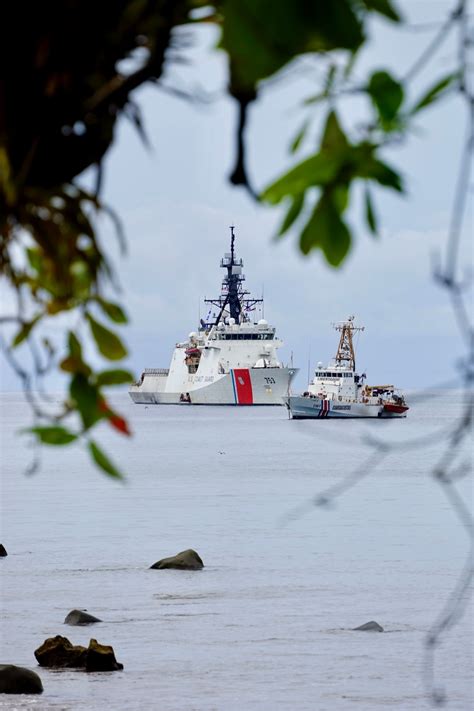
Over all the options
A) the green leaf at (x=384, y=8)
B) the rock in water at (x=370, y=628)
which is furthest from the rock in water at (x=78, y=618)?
the green leaf at (x=384, y=8)

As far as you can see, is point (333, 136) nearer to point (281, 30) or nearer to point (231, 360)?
point (281, 30)

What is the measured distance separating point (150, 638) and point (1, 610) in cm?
332

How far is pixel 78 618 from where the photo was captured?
60.1 ft

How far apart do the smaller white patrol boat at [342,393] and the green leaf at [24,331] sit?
76.1 meters

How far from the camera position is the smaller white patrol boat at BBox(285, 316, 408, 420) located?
263 feet

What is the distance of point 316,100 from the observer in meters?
1.11

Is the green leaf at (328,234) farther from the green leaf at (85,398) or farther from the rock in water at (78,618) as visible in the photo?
the rock in water at (78,618)

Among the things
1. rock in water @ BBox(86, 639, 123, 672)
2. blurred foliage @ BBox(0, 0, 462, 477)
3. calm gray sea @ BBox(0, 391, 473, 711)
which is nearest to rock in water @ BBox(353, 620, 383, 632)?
calm gray sea @ BBox(0, 391, 473, 711)

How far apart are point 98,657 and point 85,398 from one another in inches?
543

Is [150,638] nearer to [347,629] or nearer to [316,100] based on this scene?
[347,629]

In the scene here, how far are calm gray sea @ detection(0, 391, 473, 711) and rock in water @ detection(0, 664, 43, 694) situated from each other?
0.13 meters

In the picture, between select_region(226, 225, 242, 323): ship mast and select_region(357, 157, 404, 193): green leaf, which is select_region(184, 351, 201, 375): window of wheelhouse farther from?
select_region(357, 157, 404, 193): green leaf

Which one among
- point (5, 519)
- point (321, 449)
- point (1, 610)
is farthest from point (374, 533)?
point (321, 449)

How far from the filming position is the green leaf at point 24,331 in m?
1.43
